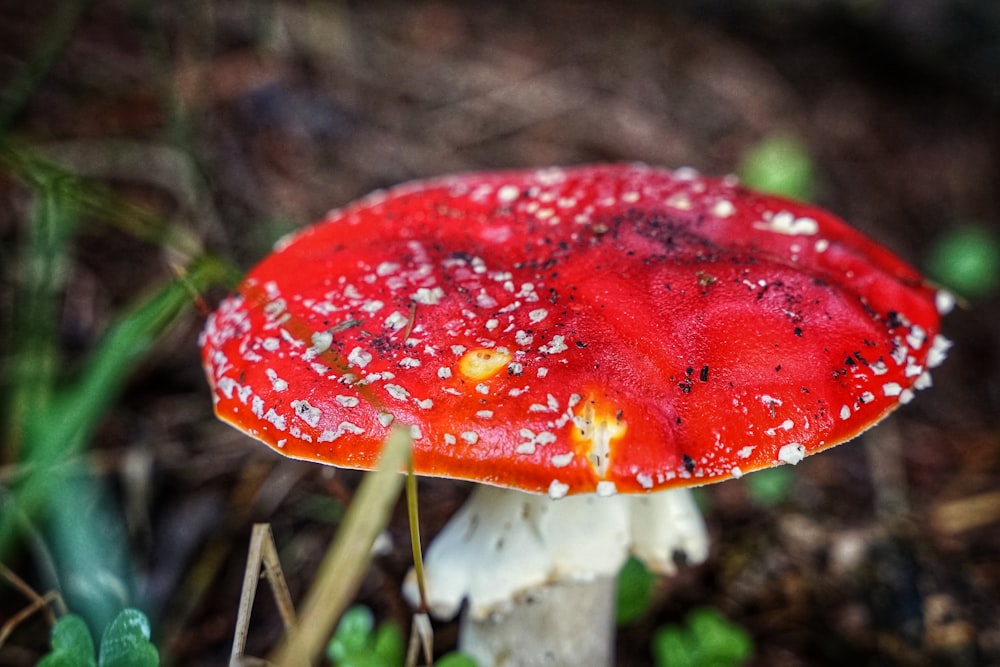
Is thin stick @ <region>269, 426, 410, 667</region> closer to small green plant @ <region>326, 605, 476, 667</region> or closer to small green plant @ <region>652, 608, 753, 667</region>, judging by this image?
small green plant @ <region>326, 605, 476, 667</region>

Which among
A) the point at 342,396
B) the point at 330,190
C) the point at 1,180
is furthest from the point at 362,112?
the point at 342,396

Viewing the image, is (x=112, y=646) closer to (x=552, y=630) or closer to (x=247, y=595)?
(x=247, y=595)

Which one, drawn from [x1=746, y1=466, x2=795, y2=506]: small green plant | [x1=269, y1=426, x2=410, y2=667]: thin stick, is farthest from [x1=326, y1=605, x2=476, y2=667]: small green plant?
[x1=746, y1=466, x2=795, y2=506]: small green plant

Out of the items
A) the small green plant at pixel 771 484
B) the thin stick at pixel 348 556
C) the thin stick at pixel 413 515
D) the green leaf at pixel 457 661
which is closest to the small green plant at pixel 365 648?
the green leaf at pixel 457 661

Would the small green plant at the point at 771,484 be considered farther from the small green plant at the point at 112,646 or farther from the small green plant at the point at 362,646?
the small green plant at the point at 112,646

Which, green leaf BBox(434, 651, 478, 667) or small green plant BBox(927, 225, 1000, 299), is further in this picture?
small green plant BBox(927, 225, 1000, 299)

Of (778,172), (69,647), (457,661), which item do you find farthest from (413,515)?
(778,172)
